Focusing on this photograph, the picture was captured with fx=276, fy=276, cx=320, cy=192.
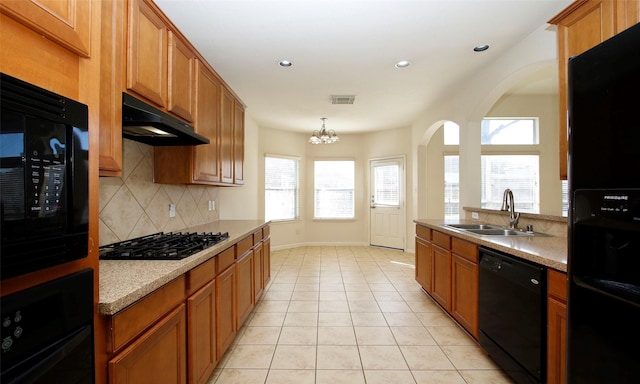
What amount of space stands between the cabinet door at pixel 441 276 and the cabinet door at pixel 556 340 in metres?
1.14

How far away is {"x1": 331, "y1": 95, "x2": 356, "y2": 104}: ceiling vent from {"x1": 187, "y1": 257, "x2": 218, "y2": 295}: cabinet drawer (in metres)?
2.95

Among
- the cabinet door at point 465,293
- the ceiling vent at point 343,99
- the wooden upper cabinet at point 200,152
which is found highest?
the ceiling vent at point 343,99

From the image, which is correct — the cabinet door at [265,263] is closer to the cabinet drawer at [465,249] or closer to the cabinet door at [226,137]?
the cabinet door at [226,137]

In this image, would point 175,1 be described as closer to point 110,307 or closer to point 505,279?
point 110,307

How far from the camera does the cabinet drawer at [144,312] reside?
3.13ft

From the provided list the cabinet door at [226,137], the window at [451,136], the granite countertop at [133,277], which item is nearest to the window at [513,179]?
the window at [451,136]

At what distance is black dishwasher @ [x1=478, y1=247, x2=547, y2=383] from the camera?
152 centimetres

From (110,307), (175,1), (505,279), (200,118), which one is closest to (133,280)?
(110,307)

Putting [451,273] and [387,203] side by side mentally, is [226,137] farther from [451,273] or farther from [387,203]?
[387,203]

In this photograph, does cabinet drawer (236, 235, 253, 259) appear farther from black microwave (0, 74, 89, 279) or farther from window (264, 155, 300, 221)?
window (264, 155, 300, 221)

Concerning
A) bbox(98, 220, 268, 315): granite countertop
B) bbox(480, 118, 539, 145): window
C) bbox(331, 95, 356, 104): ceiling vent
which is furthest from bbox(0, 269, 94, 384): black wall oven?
bbox(480, 118, 539, 145): window

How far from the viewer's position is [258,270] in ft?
9.54

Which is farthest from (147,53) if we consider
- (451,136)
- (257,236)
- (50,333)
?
(451,136)

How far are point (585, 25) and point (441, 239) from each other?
74.5 inches
